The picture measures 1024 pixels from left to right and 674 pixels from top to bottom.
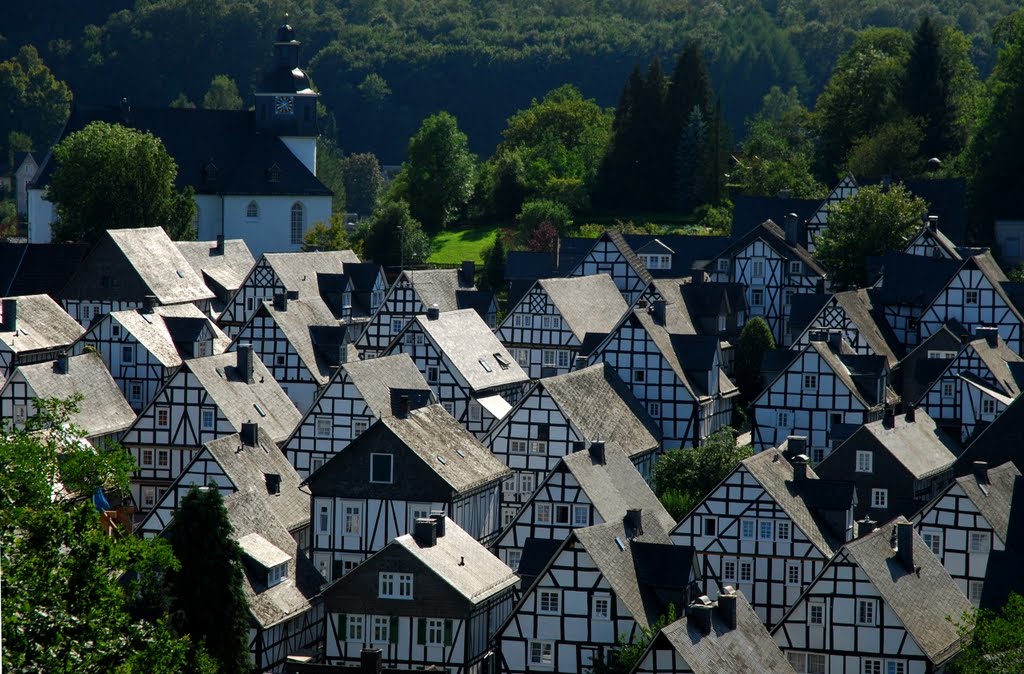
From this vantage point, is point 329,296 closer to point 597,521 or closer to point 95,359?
point 95,359

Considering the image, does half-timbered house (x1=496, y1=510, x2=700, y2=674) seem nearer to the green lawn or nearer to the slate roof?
the green lawn

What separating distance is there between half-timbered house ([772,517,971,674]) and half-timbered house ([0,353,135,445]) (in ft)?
91.5

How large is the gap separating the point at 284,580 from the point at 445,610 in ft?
17.1

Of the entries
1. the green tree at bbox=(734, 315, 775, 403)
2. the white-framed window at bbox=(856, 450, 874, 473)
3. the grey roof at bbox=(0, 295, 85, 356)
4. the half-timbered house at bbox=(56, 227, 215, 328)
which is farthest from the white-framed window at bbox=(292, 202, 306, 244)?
the white-framed window at bbox=(856, 450, 874, 473)

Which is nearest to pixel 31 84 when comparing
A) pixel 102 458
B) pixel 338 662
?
pixel 338 662

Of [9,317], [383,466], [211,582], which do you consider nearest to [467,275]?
[9,317]

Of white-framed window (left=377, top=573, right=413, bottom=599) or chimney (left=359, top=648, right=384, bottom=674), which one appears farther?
white-framed window (left=377, top=573, right=413, bottom=599)

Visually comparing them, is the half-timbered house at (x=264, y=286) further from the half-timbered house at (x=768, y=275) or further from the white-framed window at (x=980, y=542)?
the white-framed window at (x=980, y=542)

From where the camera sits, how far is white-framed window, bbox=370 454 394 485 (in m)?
63.4

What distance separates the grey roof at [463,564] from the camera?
5662 centimetres

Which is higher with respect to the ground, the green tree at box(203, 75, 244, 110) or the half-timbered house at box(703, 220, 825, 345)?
the half-timbered house at box(703, 220, 825, 345)

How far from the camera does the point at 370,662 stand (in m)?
52.5

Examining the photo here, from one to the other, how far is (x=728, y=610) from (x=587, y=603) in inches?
205

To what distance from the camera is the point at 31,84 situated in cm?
19425
